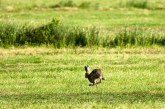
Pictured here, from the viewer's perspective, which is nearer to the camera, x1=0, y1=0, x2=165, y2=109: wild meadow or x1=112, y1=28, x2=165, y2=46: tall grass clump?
x1=0, y1=0, x2=165, y2=109: wild meadow

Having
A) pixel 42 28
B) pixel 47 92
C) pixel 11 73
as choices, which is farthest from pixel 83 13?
pixel 47 92

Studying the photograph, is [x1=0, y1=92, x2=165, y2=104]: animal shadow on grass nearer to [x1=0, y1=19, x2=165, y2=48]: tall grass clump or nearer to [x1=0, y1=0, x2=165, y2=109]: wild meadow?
[x1=0, y1=0, x2=165, y2=109]: wild meadow

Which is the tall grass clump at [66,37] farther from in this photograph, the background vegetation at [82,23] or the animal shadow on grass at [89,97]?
the animal shadow on grass at [89,97]

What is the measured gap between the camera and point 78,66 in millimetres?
20797

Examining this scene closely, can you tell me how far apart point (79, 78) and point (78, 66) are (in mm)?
2439

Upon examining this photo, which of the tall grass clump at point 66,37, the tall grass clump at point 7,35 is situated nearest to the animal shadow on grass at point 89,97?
the tall grass clump at point 66,37

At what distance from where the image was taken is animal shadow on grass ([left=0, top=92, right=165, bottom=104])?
49.0 feet

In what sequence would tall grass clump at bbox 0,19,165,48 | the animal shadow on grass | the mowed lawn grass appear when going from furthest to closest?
1. tall grass clump at bbox 0,19,165,48
2. the animal shadow on grass
3. the mowed lawn grass

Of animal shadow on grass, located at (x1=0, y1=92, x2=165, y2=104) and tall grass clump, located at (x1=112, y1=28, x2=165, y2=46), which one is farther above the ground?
animal shadow on grass, located at (x1=0, y1=92, x2=165, y2=104)

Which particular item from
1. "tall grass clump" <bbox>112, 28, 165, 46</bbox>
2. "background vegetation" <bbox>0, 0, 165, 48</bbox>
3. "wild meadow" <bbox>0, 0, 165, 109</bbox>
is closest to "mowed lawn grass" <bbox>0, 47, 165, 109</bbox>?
"wild meadow" <bbox>0, 0, 165, 109</bbox>

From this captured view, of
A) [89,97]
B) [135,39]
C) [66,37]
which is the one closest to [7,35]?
[66,37]

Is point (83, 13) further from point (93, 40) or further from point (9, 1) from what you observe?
point (93, 40)

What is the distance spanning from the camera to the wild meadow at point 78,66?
1503 centimetres

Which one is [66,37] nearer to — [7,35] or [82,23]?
[7,35]
